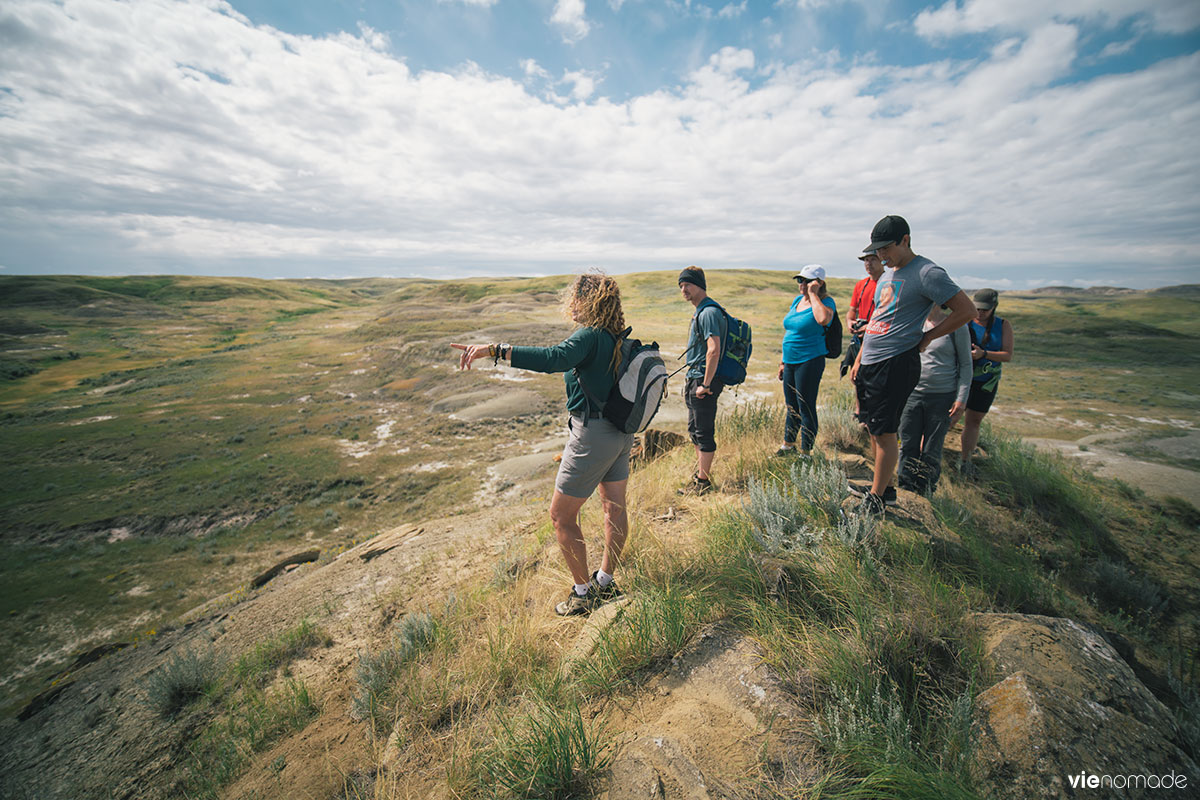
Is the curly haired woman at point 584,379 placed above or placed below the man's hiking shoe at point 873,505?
above

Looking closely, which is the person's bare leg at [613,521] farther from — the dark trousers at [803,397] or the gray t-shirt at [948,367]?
the gray t-shirt at [948,367]

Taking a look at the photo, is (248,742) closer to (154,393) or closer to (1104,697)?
(1104,697)

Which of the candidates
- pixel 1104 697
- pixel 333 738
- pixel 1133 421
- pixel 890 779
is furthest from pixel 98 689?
pixel 1133 421

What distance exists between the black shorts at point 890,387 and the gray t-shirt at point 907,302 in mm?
61

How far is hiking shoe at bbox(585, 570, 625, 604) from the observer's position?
10.1 ft

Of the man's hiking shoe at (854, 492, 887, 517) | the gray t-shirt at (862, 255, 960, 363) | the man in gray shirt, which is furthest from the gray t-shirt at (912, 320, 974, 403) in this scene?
the man's hiking shoe at (854, 492, 887, 517)

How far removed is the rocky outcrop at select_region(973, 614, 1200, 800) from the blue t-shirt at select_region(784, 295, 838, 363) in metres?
3.17

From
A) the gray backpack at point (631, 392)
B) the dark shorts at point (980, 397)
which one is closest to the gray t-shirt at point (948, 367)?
the dark shorts at point (980, 397)

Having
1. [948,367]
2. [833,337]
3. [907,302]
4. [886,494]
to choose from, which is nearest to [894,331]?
[907,302]

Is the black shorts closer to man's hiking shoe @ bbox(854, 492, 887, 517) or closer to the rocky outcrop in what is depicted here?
man's hiking shoe @ bbox(854, 492, 887, 517)

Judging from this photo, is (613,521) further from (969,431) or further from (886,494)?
(969,431)

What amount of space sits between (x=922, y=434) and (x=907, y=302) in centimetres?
155

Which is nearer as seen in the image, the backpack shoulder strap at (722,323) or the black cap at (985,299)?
the backpack shoulder strap at (722,323)

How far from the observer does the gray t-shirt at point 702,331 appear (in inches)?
163
